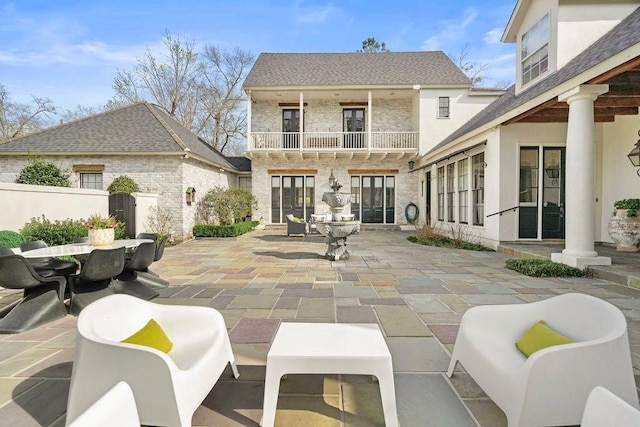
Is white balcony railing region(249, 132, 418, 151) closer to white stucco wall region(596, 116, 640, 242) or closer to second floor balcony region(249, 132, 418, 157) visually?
second floor balcony region(249, 132, 418, 157)

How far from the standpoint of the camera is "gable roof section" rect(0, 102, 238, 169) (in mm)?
11836

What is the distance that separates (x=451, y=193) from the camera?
12.0 metres

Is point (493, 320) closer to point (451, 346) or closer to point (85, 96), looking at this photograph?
point (451, 346)

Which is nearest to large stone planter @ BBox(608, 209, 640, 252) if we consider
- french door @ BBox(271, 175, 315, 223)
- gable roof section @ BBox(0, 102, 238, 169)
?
french door @ BBox(271, 175, 315, 223)

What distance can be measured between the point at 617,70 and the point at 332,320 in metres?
5.45

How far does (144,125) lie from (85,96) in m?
12.3

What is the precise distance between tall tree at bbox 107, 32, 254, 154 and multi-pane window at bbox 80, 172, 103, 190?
11811mm

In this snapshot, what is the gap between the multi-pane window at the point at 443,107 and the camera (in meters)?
15.4

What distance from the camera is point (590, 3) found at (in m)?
7.25

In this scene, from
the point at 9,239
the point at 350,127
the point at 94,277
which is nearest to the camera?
the point at 94,277

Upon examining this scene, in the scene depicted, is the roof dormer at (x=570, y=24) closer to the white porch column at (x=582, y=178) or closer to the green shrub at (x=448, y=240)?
the white porch column at (x=582, y=178)

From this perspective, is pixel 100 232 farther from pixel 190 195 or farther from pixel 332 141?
pixel 332 141

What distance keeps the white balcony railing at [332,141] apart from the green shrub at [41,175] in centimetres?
705

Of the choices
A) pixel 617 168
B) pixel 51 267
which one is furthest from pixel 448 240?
pixel 51 267
